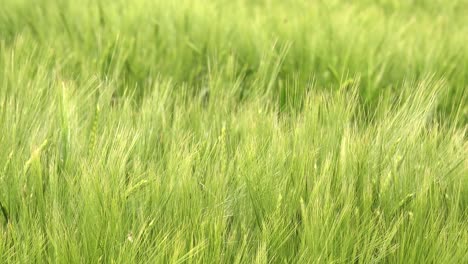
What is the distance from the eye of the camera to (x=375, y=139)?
86cm

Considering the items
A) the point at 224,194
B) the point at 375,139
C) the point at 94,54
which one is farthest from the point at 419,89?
the point at 94,54

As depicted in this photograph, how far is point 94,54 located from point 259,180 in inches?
30.7

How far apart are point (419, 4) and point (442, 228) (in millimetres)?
2007

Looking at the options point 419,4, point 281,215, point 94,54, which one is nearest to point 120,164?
point 281,215

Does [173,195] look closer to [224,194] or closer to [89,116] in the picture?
[224,194]

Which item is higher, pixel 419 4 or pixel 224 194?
pixel 224 194

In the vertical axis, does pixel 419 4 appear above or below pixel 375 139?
below

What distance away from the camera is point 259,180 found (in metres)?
0.75

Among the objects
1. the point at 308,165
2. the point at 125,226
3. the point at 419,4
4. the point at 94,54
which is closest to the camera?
the point at 125,226

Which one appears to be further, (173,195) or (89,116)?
(89,116)

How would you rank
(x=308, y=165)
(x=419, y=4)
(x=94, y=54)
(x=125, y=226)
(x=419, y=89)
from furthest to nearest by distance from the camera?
(x=419, y=4) < (x=94, y=54) < (x=419, y=89) < (x=308, y=165) < (x=125, y=226)

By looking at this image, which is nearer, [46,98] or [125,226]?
[125,226]

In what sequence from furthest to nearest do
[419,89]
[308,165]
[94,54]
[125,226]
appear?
[94,54] < [419,89] < [308,165] < [125,226]

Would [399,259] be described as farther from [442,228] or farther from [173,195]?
[173,195]
